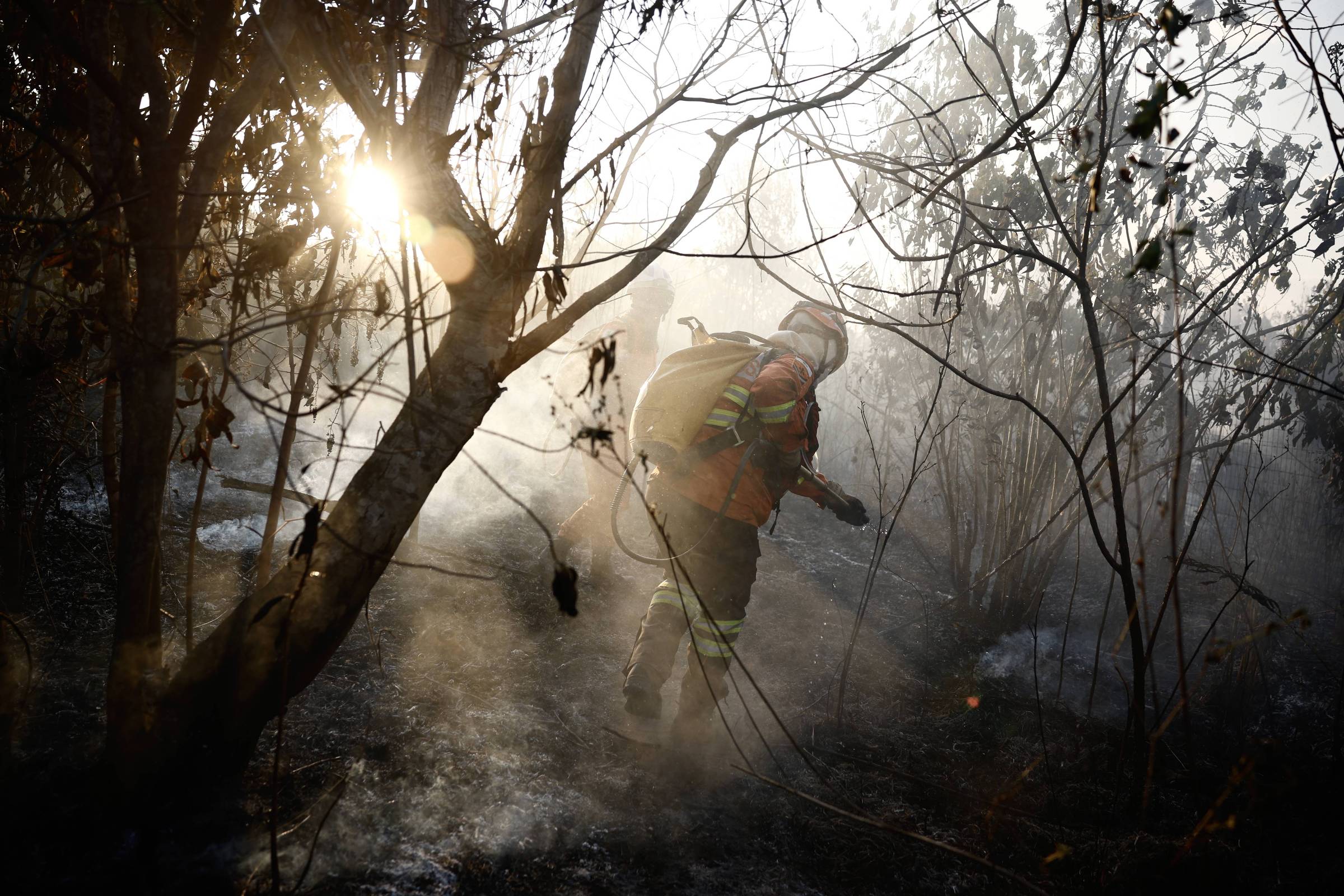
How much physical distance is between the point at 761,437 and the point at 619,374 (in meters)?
1.96

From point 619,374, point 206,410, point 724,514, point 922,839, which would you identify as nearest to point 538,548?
point 619,374

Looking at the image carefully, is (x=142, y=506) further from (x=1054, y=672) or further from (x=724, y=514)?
(x=1054, y=672)

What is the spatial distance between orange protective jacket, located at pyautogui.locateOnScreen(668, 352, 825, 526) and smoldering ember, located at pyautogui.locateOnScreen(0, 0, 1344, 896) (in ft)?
0.07

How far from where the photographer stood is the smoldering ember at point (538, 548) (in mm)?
1677

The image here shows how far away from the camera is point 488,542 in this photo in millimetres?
4637

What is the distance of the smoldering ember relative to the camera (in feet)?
5.50

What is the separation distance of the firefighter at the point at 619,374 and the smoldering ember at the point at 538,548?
10 centimetres

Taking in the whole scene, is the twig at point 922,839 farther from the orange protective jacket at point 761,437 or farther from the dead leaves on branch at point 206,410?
the dead leaves on branch at point 206,410

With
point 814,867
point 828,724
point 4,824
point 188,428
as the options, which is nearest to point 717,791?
point 814,867

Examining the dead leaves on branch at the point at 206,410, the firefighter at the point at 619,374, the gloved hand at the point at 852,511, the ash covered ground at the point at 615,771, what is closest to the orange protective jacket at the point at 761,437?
the gloved hand at the point at 852,511

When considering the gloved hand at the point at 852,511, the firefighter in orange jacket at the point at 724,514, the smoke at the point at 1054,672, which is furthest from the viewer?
the smoke at the point at 1054,672

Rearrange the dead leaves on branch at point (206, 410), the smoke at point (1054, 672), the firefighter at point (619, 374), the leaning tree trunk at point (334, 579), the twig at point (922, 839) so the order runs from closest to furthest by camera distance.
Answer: the twig at point (922, 839) → the leaning tree trunk at point (334, 579) → the dead leaves on branch at point (206, 410) → the smoke at point (1054, 672) → the firefighter at point (619, 374)

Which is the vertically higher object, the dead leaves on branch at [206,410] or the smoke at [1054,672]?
the dead leaves on branch at [206,410]

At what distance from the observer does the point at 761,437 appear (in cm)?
306
